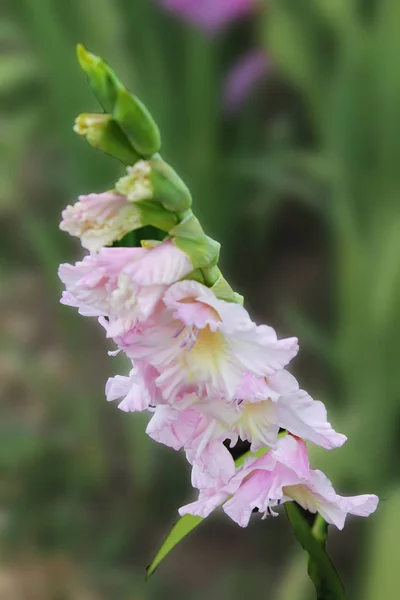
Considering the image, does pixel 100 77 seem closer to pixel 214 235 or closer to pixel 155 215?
pixel 155 215

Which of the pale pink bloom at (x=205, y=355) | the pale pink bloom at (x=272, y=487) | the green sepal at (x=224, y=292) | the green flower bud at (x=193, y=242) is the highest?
the green flower bud at (x=193, y=242)

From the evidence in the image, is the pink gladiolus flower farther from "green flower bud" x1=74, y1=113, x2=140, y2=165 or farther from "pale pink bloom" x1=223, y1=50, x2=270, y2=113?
"pale pink bloom" x1=223, y1=50, x2=270, y2=113

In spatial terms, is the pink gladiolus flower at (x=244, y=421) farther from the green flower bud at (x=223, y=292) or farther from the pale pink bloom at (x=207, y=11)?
the pale pink bloom at (x=207, y=11)

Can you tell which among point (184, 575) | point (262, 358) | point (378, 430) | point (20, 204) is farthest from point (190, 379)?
point (20, 204)

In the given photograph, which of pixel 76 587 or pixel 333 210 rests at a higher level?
pixel 333 210

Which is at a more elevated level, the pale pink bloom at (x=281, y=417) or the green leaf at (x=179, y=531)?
the pale pink bloom at (x=281, y=417)

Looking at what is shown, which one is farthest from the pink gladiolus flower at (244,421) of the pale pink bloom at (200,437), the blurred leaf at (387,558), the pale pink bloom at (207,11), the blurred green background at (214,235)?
the pale pink bloom at (207,11)

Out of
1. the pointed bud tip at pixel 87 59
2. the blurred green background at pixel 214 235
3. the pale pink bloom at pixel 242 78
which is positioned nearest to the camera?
the pointed bud tip at pixel 87 59

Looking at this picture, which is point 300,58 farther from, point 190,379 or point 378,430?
point 190,379
